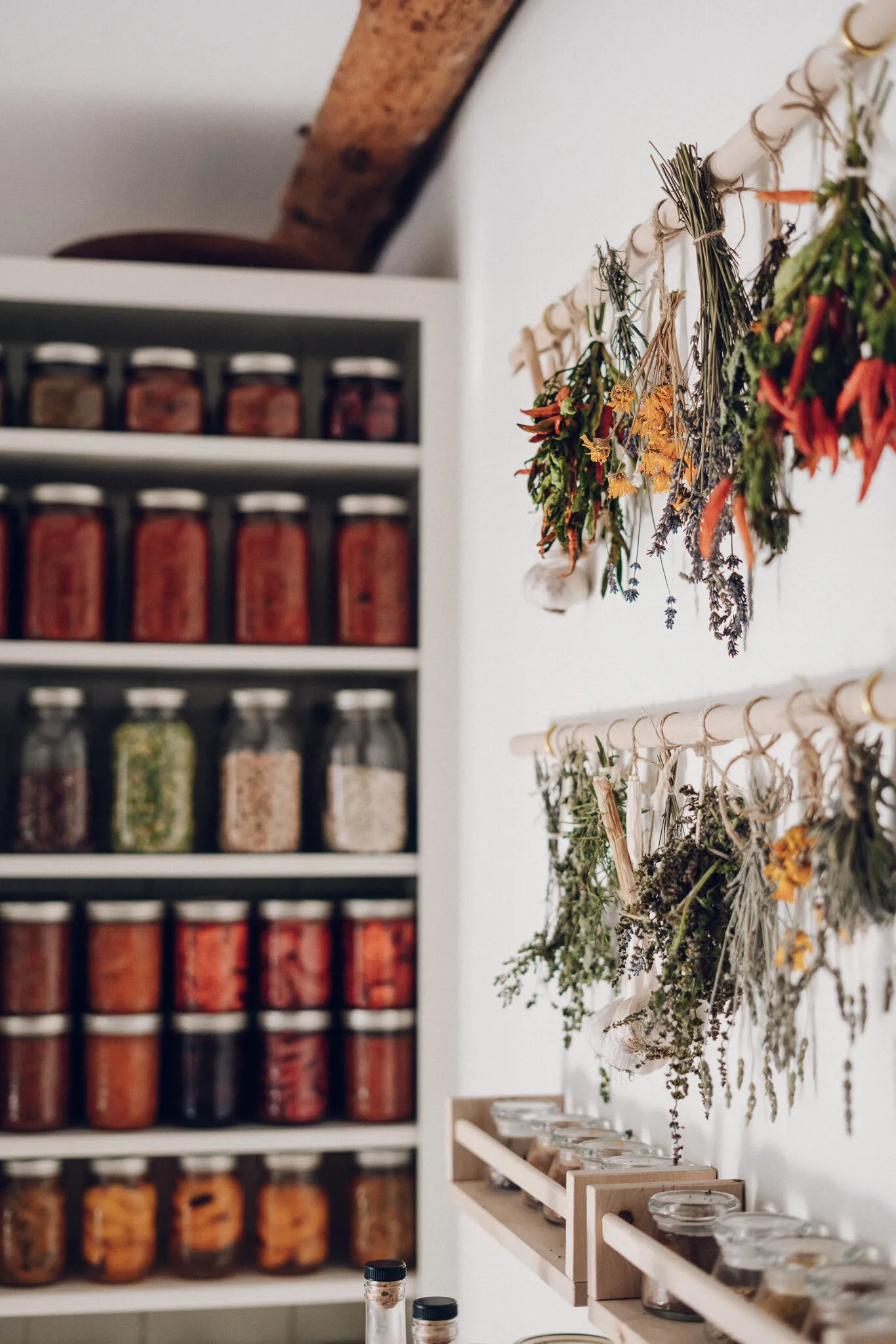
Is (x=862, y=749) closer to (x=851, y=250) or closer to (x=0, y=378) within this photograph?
(x=851, y=250)

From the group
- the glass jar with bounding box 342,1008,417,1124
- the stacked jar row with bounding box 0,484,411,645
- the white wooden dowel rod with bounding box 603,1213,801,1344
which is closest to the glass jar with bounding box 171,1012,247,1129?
the glass jar with bounding box 342,1008,417,1124

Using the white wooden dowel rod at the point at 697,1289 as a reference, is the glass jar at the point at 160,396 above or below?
above

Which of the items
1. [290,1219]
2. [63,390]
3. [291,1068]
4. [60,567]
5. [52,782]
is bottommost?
[290,1219]

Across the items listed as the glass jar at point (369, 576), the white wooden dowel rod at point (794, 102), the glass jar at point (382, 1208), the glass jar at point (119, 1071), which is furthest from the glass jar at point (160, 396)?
the glass jar at point (382, 1208)

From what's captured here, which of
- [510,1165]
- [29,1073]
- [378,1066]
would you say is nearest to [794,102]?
[510,1165]

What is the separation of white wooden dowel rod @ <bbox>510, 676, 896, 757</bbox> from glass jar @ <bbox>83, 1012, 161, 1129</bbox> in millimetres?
789

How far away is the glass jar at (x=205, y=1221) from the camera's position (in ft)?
5.86

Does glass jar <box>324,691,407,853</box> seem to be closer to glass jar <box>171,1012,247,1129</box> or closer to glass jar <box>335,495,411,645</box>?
glass jar <box>335,495,411,645</box>

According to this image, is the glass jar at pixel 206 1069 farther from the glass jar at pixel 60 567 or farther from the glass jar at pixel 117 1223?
the glass jar at pixel 60 567

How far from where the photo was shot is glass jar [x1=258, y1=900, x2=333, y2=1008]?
6.06ft

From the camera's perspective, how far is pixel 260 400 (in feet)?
6.27

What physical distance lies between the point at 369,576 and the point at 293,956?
0.54 metres

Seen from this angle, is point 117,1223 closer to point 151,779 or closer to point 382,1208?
point 382,1208

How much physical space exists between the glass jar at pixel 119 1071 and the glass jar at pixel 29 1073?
5cm
